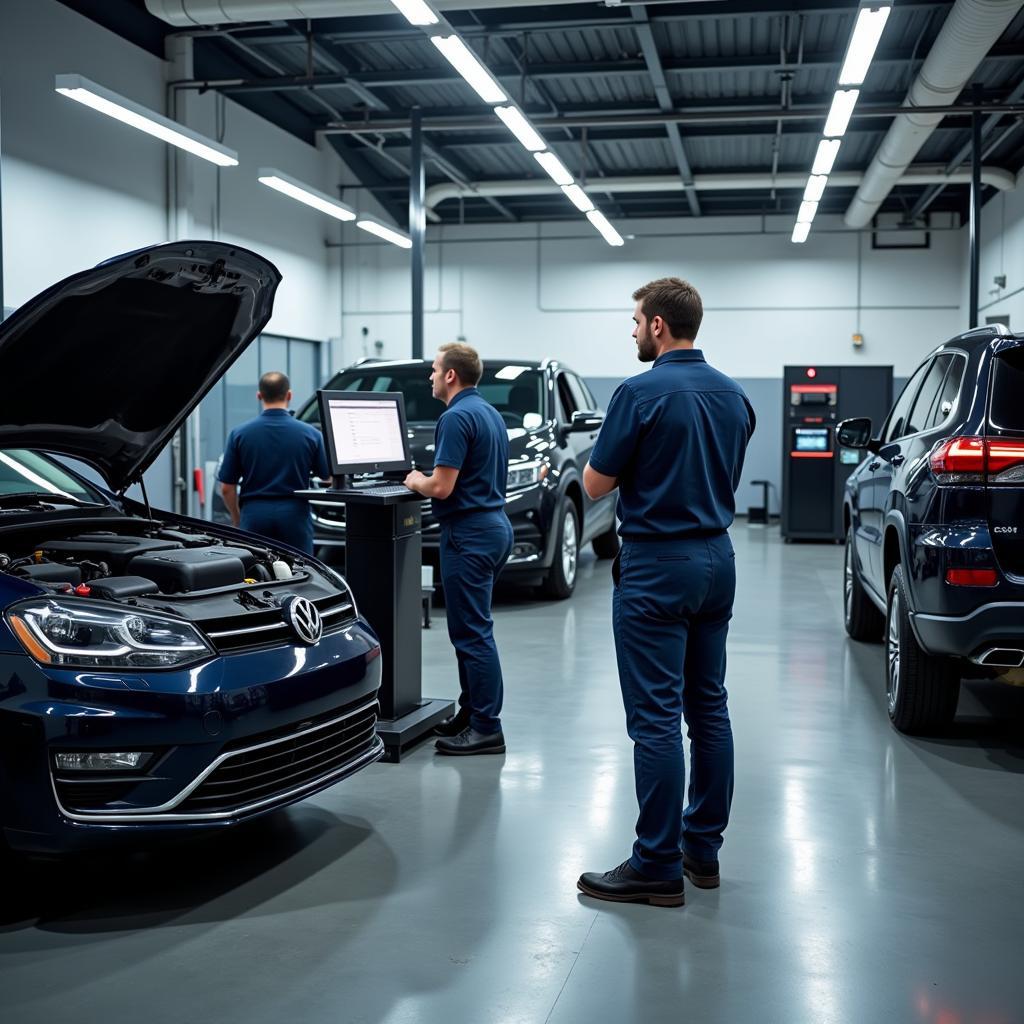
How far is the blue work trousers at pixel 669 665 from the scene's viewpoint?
298 centimetres

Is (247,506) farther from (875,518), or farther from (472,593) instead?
(875,518)

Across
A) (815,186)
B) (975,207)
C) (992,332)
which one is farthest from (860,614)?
(975,207)

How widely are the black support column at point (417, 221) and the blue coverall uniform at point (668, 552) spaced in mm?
8167

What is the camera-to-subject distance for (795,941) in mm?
2859

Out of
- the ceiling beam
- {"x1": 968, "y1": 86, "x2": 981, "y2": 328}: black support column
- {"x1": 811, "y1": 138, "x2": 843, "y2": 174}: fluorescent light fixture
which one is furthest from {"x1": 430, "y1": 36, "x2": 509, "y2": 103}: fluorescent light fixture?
{"x1": 968, "y1": 86, "x2": 981, "y2": 328}: black support column

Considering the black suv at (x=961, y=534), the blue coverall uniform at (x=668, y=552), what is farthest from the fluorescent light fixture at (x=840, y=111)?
the blue coverall uniform at (x=668, y=552)

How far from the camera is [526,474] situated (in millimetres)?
7949

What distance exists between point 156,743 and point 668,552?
1.35 metres

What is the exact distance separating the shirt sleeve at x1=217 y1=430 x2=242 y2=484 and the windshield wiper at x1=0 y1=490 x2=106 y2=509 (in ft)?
6.65

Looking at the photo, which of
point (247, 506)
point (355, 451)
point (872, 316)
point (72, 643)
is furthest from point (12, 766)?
point (872, 316)

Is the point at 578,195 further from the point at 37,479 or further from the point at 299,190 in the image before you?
the point at 37,479

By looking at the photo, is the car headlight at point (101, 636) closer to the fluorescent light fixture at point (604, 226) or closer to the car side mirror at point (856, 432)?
the car side mirror at point (856, 432)

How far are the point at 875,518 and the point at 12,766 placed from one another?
403 cm

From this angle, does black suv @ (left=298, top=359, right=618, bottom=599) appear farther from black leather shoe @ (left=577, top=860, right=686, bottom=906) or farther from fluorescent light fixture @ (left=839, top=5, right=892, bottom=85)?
black leather shoe @ (left=577, top=860, right=686, bottom=906)
